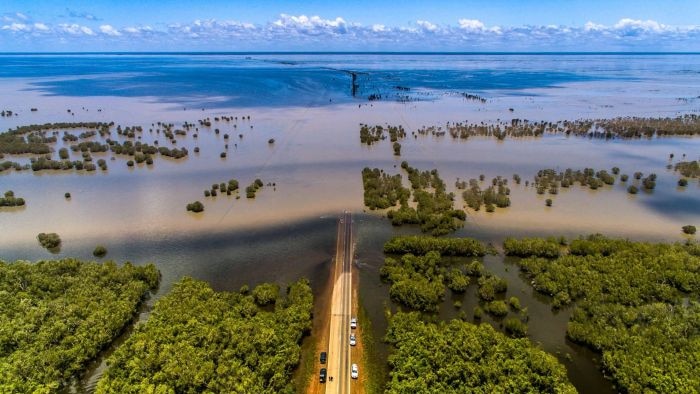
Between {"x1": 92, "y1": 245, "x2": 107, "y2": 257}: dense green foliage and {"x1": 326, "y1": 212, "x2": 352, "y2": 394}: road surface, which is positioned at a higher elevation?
{"x1": 92, "y1": 245, "x2": 107, "y2": 257}: dense green foliage

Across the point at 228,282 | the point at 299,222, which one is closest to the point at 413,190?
the point at 299,222

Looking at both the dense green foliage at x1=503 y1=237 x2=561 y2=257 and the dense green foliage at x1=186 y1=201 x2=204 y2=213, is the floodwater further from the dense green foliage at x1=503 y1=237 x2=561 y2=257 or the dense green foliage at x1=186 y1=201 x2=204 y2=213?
the dense green foliage at x1=503 y1=237 x2=561 y2=257

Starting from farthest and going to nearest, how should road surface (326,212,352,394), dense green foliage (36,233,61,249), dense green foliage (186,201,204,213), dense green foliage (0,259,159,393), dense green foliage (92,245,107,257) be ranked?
dense green foliage (186,201,204,213) → dense green foliage (36,233,61,249) → dense green foliage (92,245,107,257) → road surface (326,212,352,394) → dense green foliage (0,259,159,393)

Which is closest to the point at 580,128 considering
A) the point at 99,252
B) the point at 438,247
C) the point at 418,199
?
the point at 418,199

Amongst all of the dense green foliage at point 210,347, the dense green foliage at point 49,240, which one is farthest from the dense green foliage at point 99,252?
the dense green foliage at point 210,347

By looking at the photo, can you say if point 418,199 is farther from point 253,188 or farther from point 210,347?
point 210,347

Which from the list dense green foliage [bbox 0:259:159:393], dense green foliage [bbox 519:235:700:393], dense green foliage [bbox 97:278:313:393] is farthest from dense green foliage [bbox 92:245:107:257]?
dense green foliage [bbox 519:235:700:393]
